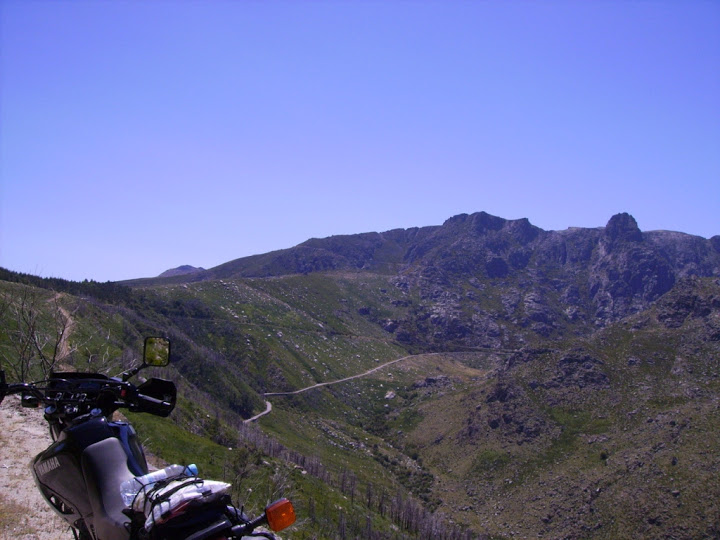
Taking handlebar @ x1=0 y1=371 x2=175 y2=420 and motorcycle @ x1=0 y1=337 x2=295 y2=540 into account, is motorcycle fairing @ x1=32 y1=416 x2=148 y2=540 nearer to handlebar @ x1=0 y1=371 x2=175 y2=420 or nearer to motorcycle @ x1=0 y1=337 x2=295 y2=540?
motorcycle @ x1=0 y1=337 x2=295 y2=540

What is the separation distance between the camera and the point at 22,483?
1586cm

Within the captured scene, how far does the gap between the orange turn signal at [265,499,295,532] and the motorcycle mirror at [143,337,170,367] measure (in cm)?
328

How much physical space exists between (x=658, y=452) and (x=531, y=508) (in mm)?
23849

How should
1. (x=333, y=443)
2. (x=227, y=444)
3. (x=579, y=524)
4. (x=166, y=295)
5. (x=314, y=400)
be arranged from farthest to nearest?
1. (x=166, y=295)
2. (x=314, y=400)
3. (x=333, y=443)
4. (x=579, y=524)
5. (x=227, y=444)

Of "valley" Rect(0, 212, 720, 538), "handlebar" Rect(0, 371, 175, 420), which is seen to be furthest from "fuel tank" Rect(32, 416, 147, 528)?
"valley" Rect(0, 212, 720, 538)

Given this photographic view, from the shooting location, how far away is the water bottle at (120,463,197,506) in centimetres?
489

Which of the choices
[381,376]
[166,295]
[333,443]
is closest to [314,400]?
A: [333,443]

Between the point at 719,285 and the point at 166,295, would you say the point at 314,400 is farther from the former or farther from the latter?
the point at 719,285

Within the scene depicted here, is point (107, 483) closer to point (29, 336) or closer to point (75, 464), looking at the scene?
point (75, 464)

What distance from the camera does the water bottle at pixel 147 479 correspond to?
4.89m

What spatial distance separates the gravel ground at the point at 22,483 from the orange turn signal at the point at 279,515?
776 cm

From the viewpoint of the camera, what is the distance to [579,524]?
7962 centimetres

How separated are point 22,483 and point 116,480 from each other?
558 inches

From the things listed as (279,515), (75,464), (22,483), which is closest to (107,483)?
(75,464)
